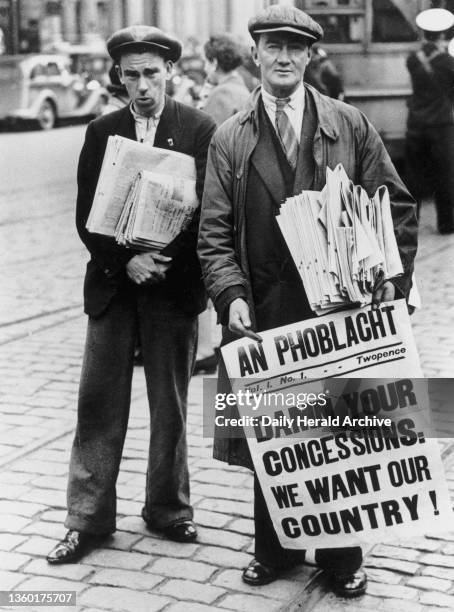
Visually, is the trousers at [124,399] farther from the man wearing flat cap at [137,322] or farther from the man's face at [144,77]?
the man's face at [144,77]

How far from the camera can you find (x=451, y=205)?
11.0 m

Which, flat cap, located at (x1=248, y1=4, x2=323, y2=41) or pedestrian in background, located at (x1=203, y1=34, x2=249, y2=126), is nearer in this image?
flat cap, located at (x1=248, y1=4, x2=323, y2=41)

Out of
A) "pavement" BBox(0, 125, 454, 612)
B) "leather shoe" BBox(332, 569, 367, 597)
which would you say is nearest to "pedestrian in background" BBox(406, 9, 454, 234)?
"pavement" BBox(0, 125, 454, 612)

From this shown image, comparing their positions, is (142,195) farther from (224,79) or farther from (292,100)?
(224,79)

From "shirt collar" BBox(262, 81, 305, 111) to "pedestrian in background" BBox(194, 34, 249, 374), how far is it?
9.86ft

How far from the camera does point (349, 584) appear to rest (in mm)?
3617

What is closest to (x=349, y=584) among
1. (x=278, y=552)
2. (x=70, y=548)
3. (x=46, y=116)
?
(x=278, y=552)

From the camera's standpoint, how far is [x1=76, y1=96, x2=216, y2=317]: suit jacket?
12.8 feet

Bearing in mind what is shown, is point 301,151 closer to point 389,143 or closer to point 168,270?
point 168,270

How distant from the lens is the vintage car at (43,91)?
1059 inches

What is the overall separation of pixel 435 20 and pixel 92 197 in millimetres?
8149

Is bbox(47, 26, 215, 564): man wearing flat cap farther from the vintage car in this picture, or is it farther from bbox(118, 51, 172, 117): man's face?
the vintage car

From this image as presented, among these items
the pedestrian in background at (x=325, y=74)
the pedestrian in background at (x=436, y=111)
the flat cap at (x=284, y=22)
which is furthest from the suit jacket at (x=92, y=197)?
the pedestrian in background at (x=325, y=74)

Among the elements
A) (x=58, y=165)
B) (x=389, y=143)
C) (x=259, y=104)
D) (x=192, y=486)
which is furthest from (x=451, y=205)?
(x=58, y=165)
